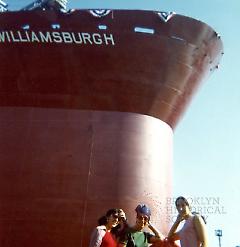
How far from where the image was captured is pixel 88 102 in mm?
11320

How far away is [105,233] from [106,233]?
2 cm

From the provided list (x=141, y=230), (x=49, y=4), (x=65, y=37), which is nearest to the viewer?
(x=141, y=230)

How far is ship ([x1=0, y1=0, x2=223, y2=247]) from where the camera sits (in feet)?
34.9

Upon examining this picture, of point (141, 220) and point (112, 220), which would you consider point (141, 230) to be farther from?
point (112, 220)

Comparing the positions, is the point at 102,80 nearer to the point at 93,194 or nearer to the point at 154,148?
the point at 154,148

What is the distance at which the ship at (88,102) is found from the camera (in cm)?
1062

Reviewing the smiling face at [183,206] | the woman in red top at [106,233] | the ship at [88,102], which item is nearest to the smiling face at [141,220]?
the woman in red top at [106,233]

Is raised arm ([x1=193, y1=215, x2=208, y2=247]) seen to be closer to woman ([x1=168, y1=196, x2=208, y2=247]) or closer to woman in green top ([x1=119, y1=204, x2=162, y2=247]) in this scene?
woman ([x1=168, y1=196, x2=208, y2=247])

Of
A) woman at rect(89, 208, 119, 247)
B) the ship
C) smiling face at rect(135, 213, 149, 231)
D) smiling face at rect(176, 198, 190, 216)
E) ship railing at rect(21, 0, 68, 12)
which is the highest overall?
ship railing at rect(21, 0, 68, 12)

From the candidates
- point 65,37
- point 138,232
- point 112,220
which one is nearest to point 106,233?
point 112,220

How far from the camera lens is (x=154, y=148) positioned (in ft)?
37.7

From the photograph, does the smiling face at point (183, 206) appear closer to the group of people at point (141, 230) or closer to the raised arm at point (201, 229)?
the group of people at point (141, 230)

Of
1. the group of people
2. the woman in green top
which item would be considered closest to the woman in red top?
the group of people

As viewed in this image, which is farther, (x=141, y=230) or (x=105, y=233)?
(x=141, y=230)
